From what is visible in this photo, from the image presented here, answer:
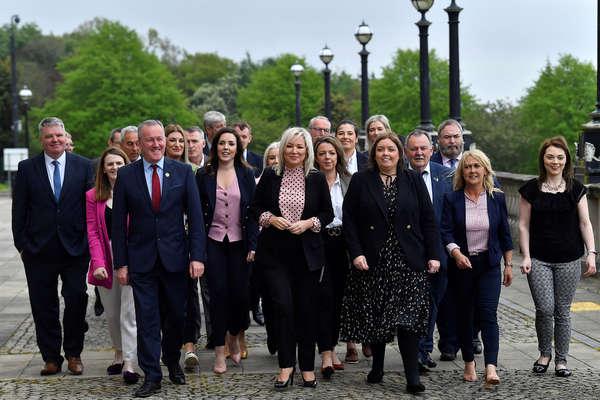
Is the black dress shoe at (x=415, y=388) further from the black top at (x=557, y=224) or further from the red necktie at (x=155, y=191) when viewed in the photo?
the red necktie at (x=155, y=191)

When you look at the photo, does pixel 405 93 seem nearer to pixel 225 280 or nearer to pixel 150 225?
pixel 225 280

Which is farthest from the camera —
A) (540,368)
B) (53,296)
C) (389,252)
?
(53,296)

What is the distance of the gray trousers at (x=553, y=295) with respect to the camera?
9.00 m

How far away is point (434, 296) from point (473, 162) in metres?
1.21

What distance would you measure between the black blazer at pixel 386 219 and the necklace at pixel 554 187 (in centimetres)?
104


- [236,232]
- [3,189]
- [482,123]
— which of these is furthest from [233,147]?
[482,123]

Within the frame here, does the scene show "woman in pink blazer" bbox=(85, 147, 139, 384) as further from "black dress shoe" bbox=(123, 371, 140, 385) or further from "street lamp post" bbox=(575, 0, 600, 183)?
"street lamp post" bbox=(575, 0, 600, 183)

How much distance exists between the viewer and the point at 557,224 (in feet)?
29.4

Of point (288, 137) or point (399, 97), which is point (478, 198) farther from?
point (399, 97)

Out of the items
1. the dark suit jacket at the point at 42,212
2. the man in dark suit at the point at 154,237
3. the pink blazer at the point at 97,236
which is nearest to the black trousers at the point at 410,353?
the man in dark suit at the point at 154,237

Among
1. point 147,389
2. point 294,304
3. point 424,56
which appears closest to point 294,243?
point 294,304

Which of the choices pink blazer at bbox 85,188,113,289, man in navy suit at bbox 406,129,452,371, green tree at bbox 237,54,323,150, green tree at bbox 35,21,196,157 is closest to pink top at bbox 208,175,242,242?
pink blazer at bbox 85,188,113,289

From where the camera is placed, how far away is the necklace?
899cm

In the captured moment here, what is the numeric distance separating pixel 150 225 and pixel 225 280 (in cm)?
100
